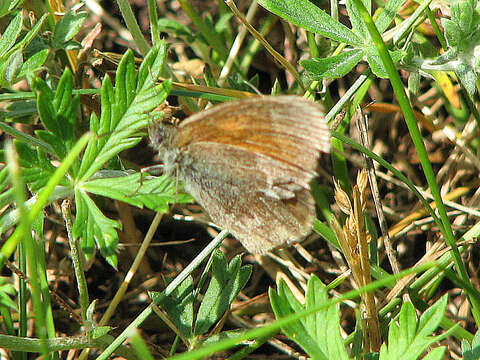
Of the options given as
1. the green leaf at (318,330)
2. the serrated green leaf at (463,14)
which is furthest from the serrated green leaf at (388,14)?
the green leaf at (318,330)

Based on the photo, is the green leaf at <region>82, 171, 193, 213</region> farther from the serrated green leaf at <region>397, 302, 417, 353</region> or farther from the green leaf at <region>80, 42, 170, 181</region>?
the serrated green leaf at <region>397, 302, 417, 353</region>

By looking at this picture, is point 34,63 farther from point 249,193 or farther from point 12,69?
point 249,193

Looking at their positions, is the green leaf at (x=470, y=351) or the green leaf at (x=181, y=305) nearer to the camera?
the green leaf at (x=470, y=351)

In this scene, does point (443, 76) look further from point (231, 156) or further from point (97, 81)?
point (97, 81)

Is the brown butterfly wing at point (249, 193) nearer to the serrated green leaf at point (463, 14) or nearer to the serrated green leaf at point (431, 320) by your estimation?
the serrated green leaf at point (431, 320)

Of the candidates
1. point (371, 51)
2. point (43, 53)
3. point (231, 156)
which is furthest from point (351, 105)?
point (43, 53)

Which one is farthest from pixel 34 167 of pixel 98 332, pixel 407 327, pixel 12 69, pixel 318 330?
pixel 407 327
